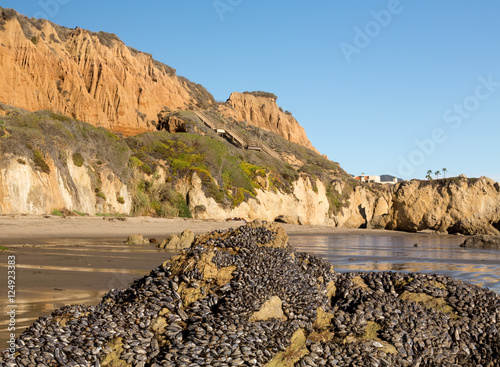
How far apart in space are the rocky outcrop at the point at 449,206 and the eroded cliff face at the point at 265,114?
171 ft

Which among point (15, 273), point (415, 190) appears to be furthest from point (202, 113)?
point (15, 273)

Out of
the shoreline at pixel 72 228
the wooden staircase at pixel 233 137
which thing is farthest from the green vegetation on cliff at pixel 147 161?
the wooden staircase at pixel 233 137

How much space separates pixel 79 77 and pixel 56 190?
33520 mm

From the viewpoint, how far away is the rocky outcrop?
5059 cm

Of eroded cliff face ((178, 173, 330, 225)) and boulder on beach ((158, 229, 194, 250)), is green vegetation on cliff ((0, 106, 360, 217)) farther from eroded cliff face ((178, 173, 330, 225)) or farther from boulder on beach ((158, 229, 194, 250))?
boulder on beach ((158, 229, 194, 250))

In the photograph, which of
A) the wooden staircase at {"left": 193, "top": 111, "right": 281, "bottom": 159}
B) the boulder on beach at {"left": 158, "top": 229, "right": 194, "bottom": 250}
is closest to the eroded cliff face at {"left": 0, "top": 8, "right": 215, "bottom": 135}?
the wooden staircase at {"left": 193, "top": 111, "right": 281, "bottom": 159}

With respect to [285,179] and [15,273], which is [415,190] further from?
[15,273]

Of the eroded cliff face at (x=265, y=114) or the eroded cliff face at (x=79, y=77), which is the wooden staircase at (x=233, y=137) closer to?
the eroded cliff face at (x=79, y=77)

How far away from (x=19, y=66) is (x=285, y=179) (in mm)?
32587

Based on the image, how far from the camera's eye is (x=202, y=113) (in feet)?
243

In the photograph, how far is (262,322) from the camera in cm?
494

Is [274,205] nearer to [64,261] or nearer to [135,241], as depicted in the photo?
[135,241]

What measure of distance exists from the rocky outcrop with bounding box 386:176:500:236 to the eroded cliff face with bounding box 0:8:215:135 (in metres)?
35.4

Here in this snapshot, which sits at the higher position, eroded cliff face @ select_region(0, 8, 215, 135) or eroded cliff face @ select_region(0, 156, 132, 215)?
eroded cliff face @ select_region(0, 8, 215, 135)
